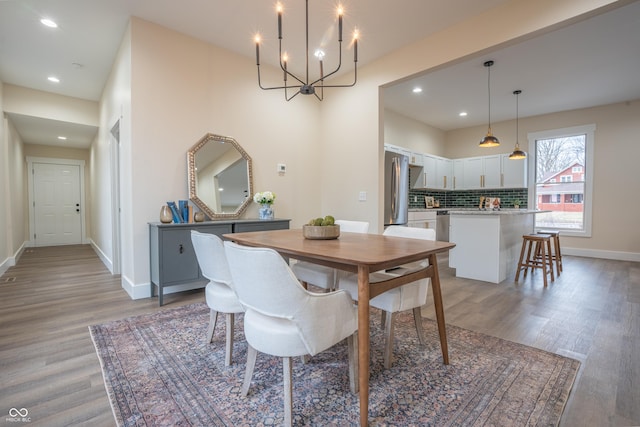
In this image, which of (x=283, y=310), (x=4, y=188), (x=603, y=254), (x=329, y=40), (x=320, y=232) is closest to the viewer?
(x=283, y=310)

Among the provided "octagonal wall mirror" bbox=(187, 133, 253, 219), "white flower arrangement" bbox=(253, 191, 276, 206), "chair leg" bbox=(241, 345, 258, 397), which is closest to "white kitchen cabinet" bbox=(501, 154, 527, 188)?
"white flower arrangement" bbox=(253, 191, 276, 206)

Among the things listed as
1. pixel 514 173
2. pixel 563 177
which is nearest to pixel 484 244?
pixel 514 173

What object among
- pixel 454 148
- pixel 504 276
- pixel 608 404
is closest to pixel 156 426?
pixel 608 404

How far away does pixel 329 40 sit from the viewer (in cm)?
344

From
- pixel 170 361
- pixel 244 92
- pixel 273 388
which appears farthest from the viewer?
pixel 244 92

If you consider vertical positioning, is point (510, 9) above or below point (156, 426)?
above

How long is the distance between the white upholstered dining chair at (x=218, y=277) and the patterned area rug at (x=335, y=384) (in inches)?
11.6

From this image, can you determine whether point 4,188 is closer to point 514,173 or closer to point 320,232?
point 320,232

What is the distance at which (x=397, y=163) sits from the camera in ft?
16.0

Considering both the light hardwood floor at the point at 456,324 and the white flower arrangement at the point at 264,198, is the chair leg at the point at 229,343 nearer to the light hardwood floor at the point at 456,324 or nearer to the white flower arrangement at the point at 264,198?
the light hardwood floor at the point at 456,324

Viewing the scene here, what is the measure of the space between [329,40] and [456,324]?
331 cm

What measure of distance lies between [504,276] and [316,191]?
292cm

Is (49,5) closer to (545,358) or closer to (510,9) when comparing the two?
(510,9)

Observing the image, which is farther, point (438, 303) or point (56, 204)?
point (56, 204)
